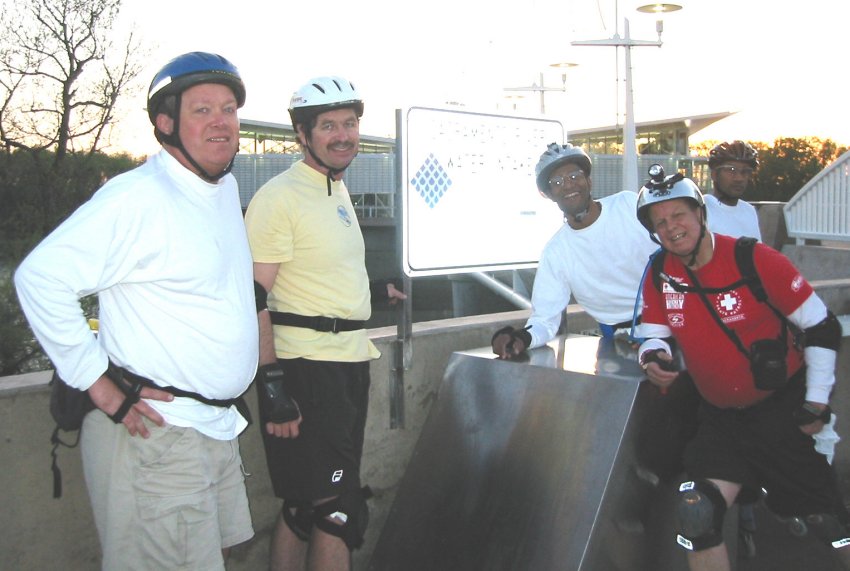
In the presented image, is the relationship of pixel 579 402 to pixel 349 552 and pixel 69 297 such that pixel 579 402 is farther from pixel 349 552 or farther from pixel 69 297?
pixel 69 297

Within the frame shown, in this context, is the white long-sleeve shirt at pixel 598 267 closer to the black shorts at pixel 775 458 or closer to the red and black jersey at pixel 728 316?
the red and black jersey at pixel 728 316

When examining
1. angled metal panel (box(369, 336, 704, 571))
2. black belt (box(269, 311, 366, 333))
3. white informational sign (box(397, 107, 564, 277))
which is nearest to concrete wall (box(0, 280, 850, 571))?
angled metal panel (box(369, 336, 704, 571))

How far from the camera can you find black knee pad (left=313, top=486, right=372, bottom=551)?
11.8 ft

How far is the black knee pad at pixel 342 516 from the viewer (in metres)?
3.59

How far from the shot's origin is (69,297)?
8.04ft

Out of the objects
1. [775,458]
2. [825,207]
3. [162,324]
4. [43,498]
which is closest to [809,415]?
[775,458]

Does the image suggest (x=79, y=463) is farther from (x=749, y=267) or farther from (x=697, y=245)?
(x=749, y=267)

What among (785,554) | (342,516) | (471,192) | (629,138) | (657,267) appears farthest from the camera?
(629,138)

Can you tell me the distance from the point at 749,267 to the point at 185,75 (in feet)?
7.56

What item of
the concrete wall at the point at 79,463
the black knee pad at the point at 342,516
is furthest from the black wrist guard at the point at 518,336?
the black knee pad at the point at 342,516

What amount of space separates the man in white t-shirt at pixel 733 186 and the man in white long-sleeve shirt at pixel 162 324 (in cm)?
405

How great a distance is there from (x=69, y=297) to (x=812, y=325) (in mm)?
2748

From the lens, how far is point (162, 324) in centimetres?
263

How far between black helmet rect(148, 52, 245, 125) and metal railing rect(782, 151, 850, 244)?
13058mm
